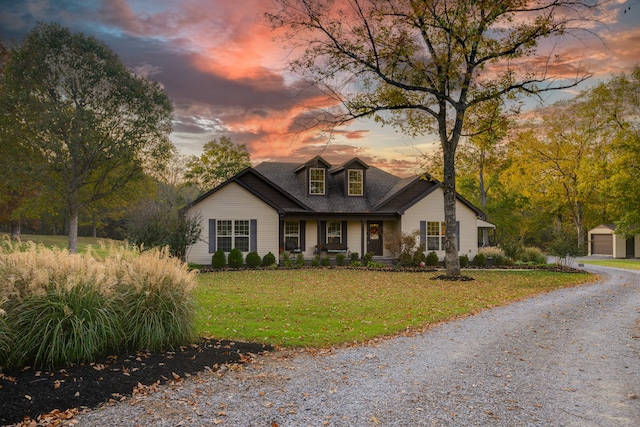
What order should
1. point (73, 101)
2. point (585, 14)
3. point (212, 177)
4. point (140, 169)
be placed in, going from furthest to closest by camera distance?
point (212, 177)
point (140, 169)
point (73, 101)
point (585, 14)

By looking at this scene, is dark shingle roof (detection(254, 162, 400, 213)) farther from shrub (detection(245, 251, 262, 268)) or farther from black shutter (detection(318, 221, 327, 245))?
shrub (detection(245, 251, 262, 268))

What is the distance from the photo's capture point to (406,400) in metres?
5.16

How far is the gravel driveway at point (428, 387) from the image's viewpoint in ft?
15.3

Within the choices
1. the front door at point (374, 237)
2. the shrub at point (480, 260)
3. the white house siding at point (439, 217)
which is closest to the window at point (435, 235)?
the white house siding at point (439, 217)

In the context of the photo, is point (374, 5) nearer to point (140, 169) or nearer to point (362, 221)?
point (362, 221)

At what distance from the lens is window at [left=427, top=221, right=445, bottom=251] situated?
2623cm

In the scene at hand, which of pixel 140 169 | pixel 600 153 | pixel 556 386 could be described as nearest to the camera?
pixel 556 386

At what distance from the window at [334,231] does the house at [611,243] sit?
25.3 m

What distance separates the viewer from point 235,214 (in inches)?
916

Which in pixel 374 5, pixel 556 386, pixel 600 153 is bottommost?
pixel 556 386

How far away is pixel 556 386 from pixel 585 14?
1653cm

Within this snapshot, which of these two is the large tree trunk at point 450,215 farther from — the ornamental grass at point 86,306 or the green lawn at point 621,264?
the ornamental grass at point 86,306

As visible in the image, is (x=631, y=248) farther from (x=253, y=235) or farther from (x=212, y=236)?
(x=212, y=236)

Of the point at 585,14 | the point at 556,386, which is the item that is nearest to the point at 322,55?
the point at 585,14
